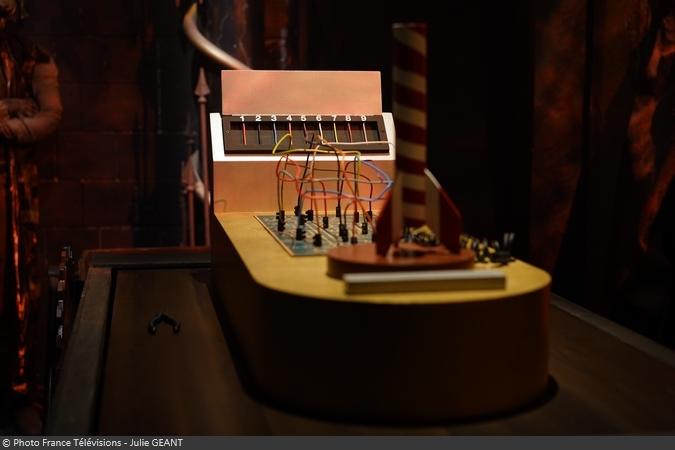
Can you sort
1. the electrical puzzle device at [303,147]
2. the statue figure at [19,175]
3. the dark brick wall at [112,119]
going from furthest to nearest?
1. the dark brick wall at [112,119]
2. the statue figure at [19,175]
3. the electrical puzzle device at [303,147]

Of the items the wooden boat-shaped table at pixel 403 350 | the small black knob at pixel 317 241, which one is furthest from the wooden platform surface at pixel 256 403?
the small black knob at pixel 317 241

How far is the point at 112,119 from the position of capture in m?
5.11

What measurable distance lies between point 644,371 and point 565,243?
7.37ft

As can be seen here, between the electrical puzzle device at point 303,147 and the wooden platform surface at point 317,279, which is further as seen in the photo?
the electrical puzzle device at point 303,147

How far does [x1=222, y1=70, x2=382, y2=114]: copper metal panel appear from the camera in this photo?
3416 mm

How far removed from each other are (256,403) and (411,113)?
62 centimetres

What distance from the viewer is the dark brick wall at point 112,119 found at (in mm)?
5027

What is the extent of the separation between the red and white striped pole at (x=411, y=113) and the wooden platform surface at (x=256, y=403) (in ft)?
1.53

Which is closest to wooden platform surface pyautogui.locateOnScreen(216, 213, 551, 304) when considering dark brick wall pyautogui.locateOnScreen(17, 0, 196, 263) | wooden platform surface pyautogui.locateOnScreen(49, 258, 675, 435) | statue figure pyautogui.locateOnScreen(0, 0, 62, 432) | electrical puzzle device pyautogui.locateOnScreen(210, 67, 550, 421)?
electrical puzzle device pyautogui.locateOnScreen(210, 67, 550, 421)

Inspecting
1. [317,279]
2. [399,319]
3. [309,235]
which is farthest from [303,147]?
[399,319]

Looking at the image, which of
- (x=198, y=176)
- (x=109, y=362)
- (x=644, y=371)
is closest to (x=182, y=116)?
(x=198, y=176)

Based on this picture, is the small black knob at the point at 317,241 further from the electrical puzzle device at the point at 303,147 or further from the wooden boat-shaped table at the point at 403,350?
the wooden boat-shaped table at the point at 403,350

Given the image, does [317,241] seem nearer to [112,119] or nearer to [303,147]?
[303,147]

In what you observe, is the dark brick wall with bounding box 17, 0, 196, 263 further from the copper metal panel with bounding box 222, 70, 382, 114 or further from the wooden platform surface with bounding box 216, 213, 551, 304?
the wooden platform surface with bounding box 216, 213, 551, 304
